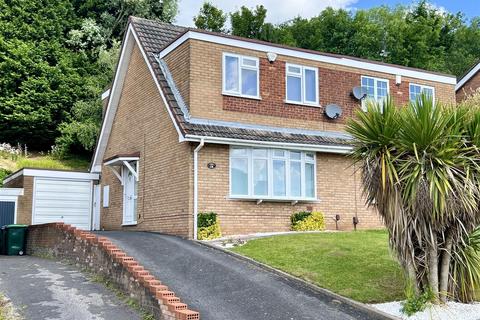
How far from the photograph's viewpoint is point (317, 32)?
45656mm

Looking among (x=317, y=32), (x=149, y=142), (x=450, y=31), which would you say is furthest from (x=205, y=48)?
(x=450, y=31)

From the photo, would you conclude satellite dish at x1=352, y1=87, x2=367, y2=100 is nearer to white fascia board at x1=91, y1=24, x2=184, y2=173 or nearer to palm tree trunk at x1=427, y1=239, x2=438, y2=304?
white fascia board at x1=91, y1=24, x2=184, y2=173

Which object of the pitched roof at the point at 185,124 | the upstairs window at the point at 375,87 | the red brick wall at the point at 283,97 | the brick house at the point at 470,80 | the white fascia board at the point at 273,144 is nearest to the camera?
the white fascia board at the point at 273,144

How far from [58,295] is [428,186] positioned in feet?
24.6

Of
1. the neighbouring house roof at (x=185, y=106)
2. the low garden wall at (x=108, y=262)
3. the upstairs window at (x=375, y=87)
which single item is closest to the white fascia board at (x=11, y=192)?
the neighbouring house roof at (x=185, y=106)

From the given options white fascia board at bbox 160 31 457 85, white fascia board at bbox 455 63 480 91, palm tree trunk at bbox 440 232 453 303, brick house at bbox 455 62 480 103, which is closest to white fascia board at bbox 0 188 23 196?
white fascia board at bbox 160 31 457 85

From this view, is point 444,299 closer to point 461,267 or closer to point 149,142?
point 461,267

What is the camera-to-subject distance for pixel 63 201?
80.3 ft

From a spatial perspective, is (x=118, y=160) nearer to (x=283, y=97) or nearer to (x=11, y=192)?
(x=283, y=97)

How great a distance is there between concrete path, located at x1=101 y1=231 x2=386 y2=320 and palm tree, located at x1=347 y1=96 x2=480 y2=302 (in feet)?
5.57

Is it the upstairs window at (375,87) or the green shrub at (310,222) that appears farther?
the upstairs window at (375,87)

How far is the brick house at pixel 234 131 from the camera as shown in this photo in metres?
17.4

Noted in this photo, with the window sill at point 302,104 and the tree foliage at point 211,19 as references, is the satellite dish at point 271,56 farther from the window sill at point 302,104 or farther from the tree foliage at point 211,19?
the tree foliage at point 211,19

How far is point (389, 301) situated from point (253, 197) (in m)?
7.14
